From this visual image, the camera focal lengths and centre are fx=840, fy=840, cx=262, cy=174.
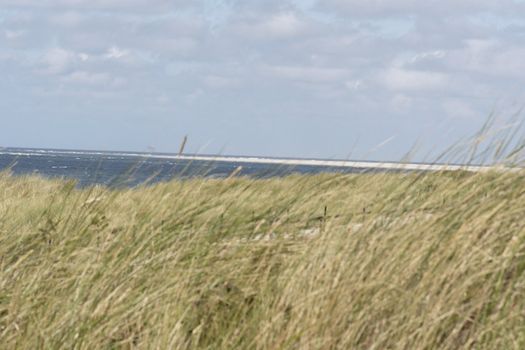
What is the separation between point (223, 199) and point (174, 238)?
31.6 inches

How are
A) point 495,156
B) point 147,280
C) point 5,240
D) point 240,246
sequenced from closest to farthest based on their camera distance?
1. point 147,280
2. point 240,246
3. point 495,156
4. point 5,240

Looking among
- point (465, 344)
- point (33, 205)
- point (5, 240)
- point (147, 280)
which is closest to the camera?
point (465, 344)

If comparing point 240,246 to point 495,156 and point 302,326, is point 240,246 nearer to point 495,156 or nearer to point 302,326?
point 302,326

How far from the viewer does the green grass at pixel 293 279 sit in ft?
9.70

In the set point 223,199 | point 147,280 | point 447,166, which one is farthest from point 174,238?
point 447,166

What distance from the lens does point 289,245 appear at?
151 inches

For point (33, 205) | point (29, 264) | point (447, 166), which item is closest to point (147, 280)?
point (29, 264)

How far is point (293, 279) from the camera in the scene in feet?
10.5

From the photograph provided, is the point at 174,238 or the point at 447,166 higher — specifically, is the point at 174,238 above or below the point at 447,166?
below

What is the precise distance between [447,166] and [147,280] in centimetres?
168

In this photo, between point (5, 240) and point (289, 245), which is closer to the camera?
point (289, 245)

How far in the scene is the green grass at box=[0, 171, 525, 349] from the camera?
2955 mm

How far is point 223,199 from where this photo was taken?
468 cm

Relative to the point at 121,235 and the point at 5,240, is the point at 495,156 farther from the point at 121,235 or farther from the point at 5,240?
the point at 5,240
